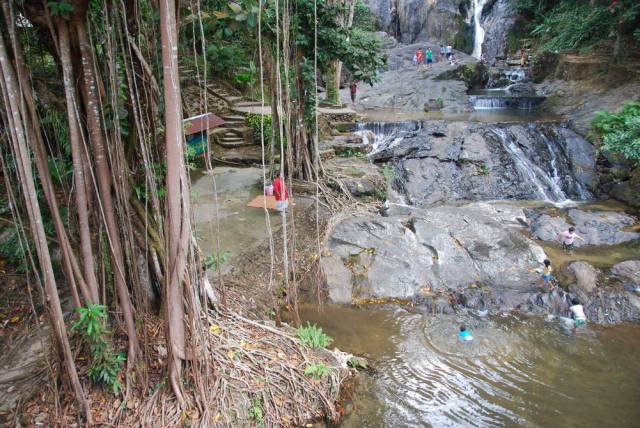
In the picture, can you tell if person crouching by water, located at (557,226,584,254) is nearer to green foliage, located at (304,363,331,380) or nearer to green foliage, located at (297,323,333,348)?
green foliage, located at (297,323,333,348)

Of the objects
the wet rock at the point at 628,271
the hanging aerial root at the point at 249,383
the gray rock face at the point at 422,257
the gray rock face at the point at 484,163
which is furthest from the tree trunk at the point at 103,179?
the gray rock face at the point at 484,163

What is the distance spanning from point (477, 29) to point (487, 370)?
73.9ft

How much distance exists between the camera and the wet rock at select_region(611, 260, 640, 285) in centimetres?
611

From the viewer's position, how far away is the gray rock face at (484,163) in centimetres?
959

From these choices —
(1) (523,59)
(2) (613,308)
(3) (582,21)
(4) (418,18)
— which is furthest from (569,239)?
(4) (418,18)

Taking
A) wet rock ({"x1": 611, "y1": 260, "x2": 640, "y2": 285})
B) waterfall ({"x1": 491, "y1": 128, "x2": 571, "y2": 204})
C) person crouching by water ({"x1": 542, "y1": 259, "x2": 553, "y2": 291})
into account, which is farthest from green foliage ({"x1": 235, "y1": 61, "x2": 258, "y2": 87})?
waterfall ({"x1": 491, "y1": 128, "x2": 571, "y2": 204})

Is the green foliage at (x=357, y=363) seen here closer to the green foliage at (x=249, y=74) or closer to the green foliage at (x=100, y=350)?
the green foliage at (x=100, y=350)

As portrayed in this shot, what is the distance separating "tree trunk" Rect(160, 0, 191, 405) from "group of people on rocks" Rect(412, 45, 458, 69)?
17389mm

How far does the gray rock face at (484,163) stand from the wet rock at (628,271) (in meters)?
3.42

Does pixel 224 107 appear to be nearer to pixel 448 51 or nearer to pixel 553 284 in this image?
pixel 553 284

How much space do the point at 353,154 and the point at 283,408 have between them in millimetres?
7596

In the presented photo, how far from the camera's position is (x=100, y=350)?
304 cm

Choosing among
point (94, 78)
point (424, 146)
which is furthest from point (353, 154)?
point (94, 78)

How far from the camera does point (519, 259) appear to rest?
6551 millimetres
